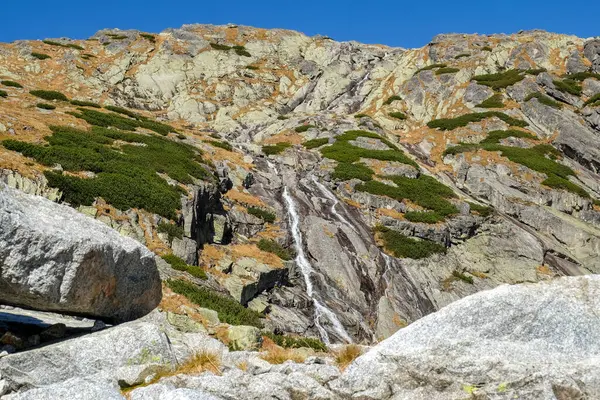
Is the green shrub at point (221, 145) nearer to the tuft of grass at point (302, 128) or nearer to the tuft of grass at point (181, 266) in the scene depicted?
the tuft of grass at point (302, 128)

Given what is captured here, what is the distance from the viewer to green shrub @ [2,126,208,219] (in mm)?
24219

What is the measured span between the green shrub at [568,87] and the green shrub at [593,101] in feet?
8.19

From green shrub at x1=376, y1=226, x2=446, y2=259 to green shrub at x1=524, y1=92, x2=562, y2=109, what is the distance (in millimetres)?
39281

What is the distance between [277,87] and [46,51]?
39.9 m

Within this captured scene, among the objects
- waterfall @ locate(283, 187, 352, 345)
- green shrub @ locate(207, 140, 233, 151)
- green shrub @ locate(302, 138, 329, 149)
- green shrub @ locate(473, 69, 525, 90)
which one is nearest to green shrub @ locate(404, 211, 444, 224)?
waterfall @ locate(283, 187, 352, 345)

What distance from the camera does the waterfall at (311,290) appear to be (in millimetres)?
24578

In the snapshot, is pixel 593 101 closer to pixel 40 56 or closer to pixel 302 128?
pixel 302 128

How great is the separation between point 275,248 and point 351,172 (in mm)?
17237

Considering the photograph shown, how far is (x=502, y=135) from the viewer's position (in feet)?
192

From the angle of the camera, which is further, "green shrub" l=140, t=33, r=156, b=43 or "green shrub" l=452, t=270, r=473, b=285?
"green shrub" l=140, t=33, r=156, b=43

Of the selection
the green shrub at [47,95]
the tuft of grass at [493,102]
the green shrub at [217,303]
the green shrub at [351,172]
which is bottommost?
the green shrub at [217,303]

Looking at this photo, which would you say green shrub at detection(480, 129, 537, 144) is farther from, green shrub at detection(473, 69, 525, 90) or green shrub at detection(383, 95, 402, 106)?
green shrub at detection(383, 95, 402, 106)

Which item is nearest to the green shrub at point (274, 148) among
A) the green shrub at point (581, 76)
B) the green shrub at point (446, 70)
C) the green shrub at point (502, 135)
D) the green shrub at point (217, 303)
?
the green shrub at point (502, 135)

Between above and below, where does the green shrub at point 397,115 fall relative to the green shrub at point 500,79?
below
